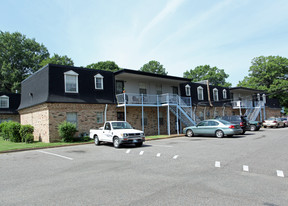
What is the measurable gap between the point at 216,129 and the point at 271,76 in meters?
40.8

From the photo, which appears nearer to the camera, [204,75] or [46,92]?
[46,92]

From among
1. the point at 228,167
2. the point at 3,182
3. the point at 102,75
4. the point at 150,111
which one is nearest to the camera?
the point at 3,182

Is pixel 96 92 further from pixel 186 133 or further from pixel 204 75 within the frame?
pixel 204 75

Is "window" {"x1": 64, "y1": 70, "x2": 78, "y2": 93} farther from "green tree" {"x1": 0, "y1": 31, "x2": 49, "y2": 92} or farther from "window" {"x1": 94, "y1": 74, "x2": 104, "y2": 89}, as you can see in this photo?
"green tree" {"x1": 0, "y1": 31, "x2": 49, "y2": 92}

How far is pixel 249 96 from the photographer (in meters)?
41.1

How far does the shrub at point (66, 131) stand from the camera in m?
16.2

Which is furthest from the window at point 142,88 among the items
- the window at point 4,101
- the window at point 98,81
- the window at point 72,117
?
the window at point 4,101

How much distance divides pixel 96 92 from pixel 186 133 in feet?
28.9

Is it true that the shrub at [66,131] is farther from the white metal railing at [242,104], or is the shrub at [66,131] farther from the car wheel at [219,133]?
the white metal railing at [242,104]

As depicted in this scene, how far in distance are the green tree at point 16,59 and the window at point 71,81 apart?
27047mm

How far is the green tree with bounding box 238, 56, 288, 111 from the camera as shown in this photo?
47562 mm

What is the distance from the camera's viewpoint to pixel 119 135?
1280 centimetres

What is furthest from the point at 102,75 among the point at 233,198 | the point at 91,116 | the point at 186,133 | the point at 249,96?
the point at 249,96

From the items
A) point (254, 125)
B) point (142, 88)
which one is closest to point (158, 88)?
point (142, 88)
